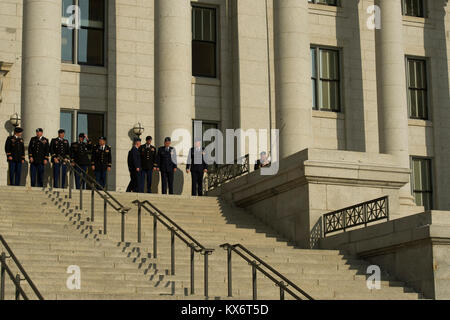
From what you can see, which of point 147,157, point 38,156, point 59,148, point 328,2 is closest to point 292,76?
point 147,157

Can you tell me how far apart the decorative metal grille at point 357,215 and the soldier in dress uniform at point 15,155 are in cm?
826

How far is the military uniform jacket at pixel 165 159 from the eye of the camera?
26.5 meters

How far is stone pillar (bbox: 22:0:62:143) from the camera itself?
26.9 meters

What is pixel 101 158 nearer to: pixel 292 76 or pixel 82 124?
pixel 82 124

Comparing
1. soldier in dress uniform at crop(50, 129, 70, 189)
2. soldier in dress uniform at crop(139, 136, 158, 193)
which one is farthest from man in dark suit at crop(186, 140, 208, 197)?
soldier in dress uniform at crop(50, 129, 70, 189)

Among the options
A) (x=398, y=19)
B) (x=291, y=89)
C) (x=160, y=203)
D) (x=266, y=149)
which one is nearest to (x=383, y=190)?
(x=160, y=203)

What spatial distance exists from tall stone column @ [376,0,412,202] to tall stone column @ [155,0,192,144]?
28.7 feet

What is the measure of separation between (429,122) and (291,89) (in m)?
9.16

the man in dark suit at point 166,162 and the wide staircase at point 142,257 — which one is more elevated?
the man in dark suit at point 166,162

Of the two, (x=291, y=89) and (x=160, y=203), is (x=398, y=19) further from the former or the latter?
(x=160, y=203)

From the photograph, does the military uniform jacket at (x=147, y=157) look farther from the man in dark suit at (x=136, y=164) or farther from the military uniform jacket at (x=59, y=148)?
the military uniform jacket at (x=59, y=148)

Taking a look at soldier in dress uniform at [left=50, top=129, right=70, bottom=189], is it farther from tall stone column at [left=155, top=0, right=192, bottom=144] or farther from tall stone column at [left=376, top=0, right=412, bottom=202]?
tall stone column at [left=376, top=0, right=412, bottom=202]

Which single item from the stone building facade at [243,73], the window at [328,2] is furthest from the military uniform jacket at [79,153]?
the window at [328,2]

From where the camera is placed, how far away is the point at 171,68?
94.9ft
